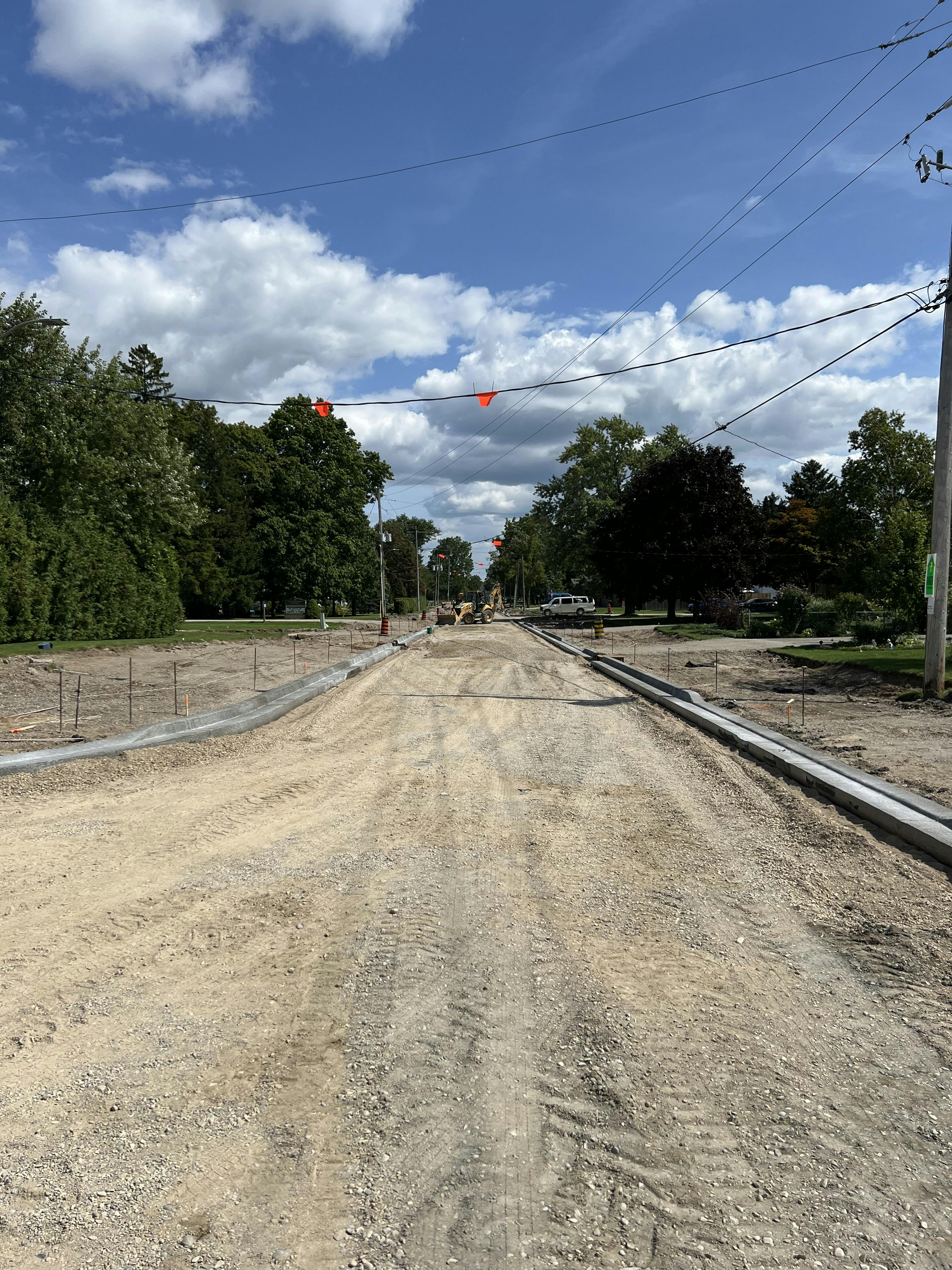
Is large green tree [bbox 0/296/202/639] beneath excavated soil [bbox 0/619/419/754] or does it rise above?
above

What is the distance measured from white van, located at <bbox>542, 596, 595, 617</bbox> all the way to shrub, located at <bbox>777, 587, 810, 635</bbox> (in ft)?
95.4

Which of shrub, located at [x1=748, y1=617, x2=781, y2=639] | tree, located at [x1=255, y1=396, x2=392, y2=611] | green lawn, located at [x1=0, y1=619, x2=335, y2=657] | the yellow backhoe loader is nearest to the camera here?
green lawn, located at [x1=0, y1=619, x2=335, y2=657]

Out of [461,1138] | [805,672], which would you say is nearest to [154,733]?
[461,1138]

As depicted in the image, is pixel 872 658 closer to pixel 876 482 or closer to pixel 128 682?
pixel 128 682

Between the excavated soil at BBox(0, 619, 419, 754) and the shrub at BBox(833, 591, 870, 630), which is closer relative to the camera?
the excavated soil at BBox(0, 619, 419, 754)

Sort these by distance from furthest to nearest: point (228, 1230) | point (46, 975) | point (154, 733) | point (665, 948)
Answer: point (154, 733) < point (665, 948) < point (46, 975) < point (228, 1230)

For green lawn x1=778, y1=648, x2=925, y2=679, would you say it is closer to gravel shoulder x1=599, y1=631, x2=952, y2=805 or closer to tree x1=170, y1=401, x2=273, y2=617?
gravel shoulder x1=599, y1=631, x2=952, y2=805

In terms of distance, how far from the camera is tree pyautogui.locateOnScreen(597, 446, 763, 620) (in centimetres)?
4875

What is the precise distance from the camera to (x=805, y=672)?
68.9ft

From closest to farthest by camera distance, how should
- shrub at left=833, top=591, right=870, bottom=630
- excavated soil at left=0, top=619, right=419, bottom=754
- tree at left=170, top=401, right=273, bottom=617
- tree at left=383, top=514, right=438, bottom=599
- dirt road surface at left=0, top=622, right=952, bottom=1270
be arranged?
dirt road surface at left=0, top=622, right=952, bottom=1270 < excavated soil at left=0, top=619, right=419, bottom=754 < shrub at left=833, top=591, right=870, bottom=630 < tree at left=170, top=401, right=273, bottom=617 < tree at left=383, top=514, right=438, bottom=599

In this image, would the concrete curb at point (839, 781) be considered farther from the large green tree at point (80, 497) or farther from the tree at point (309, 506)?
the tree at point (309, 506)

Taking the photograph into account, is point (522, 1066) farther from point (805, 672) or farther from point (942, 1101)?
point (805, 672)

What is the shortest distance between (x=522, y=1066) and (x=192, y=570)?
53.2 metres

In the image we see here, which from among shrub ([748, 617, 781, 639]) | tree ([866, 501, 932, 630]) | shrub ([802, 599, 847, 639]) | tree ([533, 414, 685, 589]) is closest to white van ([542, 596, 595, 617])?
tree ([533, 414, 685, 589])
